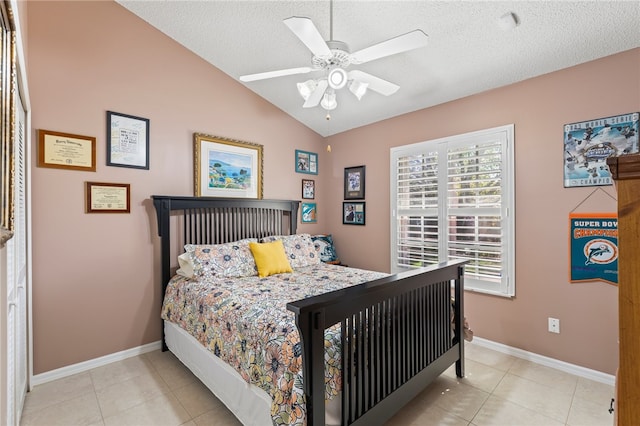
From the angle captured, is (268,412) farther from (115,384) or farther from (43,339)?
(43,339)

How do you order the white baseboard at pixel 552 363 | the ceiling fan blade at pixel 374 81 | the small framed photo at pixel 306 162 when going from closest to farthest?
1. the ceiling fan blade at pixel 374 81
2. the white baseboard at pixel 552 363
3. the small framed photo at pixel 306 162

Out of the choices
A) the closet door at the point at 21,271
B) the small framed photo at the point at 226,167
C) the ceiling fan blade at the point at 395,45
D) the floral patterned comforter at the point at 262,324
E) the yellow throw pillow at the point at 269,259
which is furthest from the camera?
the small framed photo at the point at 226,167

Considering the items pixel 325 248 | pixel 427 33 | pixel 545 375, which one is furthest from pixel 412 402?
pixel 427 33

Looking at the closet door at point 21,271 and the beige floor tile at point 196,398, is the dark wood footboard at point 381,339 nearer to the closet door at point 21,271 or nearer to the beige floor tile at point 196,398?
the beige floor tile at point 196,398

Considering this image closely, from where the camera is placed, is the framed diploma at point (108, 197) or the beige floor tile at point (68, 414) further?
the framed diploma at point (108, 197)

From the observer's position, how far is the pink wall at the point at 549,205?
235 cm

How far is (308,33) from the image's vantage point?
1642 mm

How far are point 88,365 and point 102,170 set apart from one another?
1.63 metres

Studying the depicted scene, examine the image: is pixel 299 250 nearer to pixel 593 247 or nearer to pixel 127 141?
pixel 127 141

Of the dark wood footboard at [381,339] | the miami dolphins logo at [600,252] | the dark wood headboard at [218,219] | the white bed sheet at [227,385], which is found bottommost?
the white bed sheet at [227,385]

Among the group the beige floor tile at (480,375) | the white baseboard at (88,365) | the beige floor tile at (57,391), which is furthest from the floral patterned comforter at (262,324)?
the beige floor tile at (480,375)

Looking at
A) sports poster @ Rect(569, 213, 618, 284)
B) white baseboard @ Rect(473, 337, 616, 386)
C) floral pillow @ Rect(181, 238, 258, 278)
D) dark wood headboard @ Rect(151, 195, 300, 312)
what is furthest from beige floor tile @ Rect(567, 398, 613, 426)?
dark wood headboard @ Rect(151, 195, 300, 312)

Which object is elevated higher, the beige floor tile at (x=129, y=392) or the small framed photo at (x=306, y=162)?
the small framed photo at (x=306, y=162)

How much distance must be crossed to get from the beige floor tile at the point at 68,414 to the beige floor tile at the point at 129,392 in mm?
54
